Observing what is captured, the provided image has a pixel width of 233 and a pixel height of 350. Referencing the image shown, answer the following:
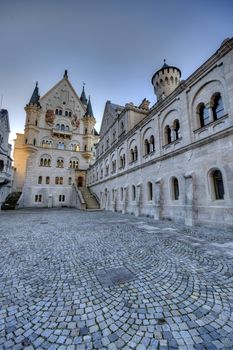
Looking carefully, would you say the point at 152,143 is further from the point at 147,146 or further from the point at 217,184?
the point at 217,184

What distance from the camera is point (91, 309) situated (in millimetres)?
2859

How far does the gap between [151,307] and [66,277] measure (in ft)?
7.44

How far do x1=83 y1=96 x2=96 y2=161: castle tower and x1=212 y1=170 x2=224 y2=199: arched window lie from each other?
31268mm

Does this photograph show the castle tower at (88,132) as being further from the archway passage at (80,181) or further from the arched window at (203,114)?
the arched window at (203,114)

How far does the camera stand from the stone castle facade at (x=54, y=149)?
3247 centimetres

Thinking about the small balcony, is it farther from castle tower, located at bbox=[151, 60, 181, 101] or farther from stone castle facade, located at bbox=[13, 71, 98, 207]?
castle tower, located at bbox=[151, 60, 181, 101]

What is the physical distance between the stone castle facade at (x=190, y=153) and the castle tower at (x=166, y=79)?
1336cm

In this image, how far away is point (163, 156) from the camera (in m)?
14.0

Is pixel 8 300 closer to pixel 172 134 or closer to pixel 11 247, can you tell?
pixel 11 247

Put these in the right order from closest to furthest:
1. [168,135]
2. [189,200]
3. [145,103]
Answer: [189,200]
[168,135]
[145,103]

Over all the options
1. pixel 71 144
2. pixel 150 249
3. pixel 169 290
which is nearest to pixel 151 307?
pixel 169 290

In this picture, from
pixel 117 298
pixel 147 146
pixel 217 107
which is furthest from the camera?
pixel 147 146

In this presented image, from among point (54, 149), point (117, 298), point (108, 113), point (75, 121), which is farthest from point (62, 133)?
point (117, 298)

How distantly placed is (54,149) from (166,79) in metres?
26.3
